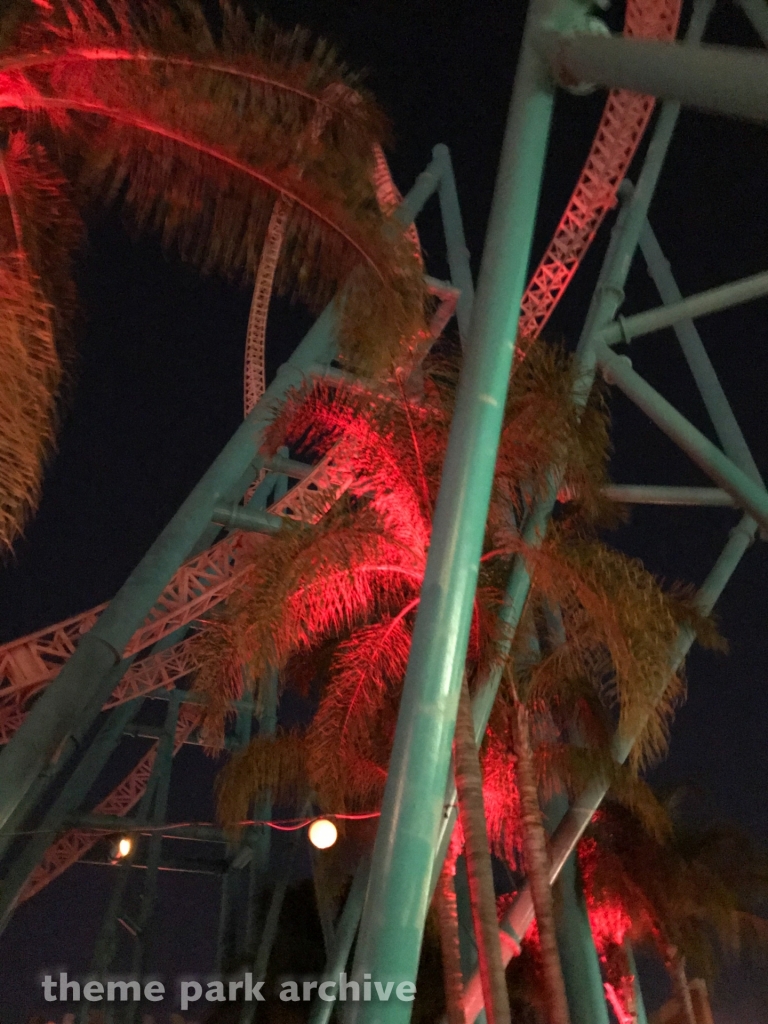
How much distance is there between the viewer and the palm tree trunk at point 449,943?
212 inches

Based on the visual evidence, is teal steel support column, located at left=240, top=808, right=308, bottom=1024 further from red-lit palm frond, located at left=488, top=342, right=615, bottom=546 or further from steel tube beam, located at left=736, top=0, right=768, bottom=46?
steel tube beam, located at left=736, top=0, right=768, bottom=46

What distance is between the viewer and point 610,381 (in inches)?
315

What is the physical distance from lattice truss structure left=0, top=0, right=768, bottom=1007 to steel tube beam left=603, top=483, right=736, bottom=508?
1 centimetres

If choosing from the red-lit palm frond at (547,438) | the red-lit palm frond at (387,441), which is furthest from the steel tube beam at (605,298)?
the red-lit palm frond at (387,441)

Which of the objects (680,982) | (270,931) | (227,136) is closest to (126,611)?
(227,136)

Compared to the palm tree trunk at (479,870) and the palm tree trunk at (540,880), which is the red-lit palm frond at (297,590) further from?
the palm tree trunk at (540,880)

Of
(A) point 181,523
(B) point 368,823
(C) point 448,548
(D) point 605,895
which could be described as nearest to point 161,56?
(C) point 448,548

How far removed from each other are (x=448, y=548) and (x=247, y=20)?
7.93 ft

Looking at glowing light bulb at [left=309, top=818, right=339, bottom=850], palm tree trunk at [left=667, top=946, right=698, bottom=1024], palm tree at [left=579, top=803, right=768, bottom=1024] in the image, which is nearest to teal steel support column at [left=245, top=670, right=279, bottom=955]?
palm tree at [left=579, top=803, right=768, bottom=1024]

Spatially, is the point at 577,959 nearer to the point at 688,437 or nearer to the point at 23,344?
the point at 688,437

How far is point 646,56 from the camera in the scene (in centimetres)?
297

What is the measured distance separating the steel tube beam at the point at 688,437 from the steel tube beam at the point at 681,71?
441 cm

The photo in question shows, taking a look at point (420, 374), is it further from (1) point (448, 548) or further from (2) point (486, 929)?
(2) point (486, 929)

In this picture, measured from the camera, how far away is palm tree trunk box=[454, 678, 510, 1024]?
4.45 m
